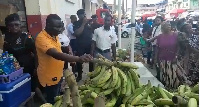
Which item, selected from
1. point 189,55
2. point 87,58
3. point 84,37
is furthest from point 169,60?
point 87,58

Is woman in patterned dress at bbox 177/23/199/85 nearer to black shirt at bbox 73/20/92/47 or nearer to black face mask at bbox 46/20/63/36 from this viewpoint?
black shirt at bbox 73/20/92/47

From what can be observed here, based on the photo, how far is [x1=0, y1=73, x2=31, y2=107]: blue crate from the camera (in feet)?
9.77

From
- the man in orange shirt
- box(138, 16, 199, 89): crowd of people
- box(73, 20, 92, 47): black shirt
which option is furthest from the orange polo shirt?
box(73, 20, 92, 47): black shirt

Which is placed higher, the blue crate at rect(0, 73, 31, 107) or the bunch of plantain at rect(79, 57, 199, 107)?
the bunch of plantain at rect(79, 57, 199, 107)

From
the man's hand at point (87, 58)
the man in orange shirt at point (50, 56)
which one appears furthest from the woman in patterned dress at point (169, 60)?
the man's hand at point (87, 58)

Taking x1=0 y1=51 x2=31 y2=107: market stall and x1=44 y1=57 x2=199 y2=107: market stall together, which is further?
x1=0 y1=51 x2=31 y2=107: market stall

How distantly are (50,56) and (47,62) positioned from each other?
4.0 inches

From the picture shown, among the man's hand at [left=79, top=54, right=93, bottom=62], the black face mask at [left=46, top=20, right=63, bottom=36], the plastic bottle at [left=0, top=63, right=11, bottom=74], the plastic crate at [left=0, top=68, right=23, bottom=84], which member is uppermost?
the black face mask at [left=46, top=20, right=63, bottom=36]

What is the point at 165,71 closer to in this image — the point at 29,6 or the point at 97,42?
the point at 97,42

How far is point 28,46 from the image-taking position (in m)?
3.62

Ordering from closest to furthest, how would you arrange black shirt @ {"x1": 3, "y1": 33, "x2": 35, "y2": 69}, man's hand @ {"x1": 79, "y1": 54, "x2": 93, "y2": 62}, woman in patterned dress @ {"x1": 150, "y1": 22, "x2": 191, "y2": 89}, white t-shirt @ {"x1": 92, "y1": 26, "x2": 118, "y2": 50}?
man's hand @ {"x1": 79, "y1": 54, "x2": 93, "y2": 62}
black shirt @ {"x1": 3, "y1": 33, "x2": 35, "y2": 69}
woman in patterned dress @ {"x1": 150, "y1": 22, "x2": 191, "y2": 89}
white t-shirt @ {"x1": 92, "y1": 26, "x2": 118, "y2": 50}

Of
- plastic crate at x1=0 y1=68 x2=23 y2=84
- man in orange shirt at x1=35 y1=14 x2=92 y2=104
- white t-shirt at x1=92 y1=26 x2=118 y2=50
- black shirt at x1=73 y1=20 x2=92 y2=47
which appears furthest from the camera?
black shirt at x1=73 y1=20 x2=92 y2=47

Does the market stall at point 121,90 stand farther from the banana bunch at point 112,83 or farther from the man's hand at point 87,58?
the man's hand at point 87,58

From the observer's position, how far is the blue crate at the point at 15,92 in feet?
9.77
